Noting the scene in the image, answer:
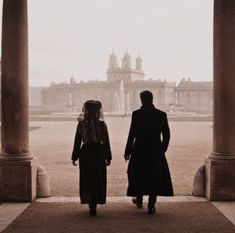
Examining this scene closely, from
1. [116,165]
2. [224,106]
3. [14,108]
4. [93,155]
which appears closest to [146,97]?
[93,155]

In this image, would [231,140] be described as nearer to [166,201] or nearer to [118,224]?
[166,201]

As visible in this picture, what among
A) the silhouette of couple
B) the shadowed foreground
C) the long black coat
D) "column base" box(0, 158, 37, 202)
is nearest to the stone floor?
the shadowed foreground

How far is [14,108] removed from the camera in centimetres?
720

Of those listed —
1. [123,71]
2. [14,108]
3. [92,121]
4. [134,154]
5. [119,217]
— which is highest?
[123,71]

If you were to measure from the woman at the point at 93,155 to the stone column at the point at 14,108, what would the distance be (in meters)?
1.25

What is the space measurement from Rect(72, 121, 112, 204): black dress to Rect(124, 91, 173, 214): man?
0.37 meters

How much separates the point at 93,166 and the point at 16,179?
1554 millimetres

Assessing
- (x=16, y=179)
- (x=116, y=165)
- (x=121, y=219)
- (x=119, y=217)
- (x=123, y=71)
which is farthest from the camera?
(x=123, y=71)

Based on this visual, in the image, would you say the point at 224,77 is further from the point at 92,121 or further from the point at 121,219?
the point at 121,219

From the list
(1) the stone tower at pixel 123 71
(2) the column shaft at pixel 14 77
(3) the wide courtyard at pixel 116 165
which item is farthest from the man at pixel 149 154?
(1) the stone tower at pixel 123 71

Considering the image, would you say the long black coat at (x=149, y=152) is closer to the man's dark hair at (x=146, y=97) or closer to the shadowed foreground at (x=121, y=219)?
the man's dark hair at (x=146, y=97)

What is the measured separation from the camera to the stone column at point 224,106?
7223mm

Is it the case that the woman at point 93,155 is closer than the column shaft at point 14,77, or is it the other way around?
the woman at point 93,155

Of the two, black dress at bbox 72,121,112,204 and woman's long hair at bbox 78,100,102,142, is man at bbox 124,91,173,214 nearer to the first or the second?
black dress at bbox 72,121,112,204
